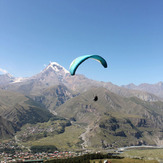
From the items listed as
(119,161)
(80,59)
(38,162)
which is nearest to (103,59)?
(80,59)

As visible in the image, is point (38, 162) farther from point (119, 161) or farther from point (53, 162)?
point (119, 161)

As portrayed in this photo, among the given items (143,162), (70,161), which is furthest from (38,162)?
(143,162)

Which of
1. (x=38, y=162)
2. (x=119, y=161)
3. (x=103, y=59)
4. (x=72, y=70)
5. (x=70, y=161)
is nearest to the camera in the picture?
(x=38, y=162)

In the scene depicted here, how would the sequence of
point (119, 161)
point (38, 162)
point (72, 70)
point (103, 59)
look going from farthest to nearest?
point (119, 161), point (103, 59), point (72, 70), point (38, 162)

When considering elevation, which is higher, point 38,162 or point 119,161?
point 38,162

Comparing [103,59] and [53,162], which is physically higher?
[103,59]

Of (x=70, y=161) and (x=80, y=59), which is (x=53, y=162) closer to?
(x=70, y=161)

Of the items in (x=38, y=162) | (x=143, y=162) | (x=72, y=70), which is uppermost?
(x=72, y=70)

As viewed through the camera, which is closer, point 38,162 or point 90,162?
point 38,162

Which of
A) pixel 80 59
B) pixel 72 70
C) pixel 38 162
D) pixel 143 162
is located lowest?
pixel 143 162
